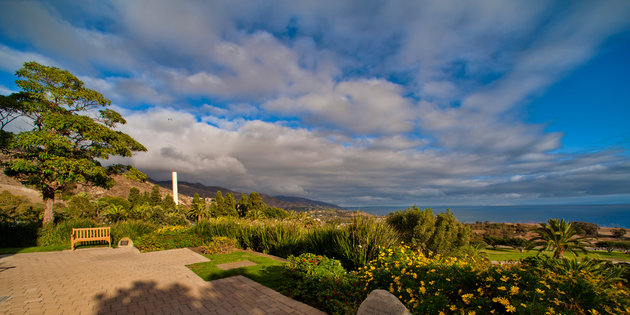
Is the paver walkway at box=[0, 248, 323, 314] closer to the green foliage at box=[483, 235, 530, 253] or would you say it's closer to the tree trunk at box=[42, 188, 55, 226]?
the tree trunk at box=[42, 188, 55, 226]

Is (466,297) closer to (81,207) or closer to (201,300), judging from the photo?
(201,300)

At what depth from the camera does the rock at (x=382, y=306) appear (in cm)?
230

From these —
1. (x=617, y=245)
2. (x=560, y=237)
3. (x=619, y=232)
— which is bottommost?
(x=617, y=245)

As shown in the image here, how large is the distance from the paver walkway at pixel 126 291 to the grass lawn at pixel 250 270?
23cm

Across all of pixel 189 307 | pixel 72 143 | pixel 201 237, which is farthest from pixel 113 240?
pixel 189 307

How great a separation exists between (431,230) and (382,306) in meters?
8.52

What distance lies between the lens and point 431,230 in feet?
32.2

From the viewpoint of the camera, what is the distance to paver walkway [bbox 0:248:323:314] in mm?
4145

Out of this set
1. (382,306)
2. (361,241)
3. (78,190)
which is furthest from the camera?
(78,190)

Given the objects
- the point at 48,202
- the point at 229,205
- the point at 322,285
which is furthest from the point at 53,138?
the point at 229,205

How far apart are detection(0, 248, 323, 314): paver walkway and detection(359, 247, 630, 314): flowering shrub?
1652mm

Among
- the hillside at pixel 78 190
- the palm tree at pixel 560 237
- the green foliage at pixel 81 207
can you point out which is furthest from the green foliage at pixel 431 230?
the hillside at pixel 78 190

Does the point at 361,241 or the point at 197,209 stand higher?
the point at 361,241

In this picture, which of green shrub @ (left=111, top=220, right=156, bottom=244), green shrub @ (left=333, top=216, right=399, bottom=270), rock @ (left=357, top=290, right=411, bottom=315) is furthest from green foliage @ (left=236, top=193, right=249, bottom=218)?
rock @ (left=357, top=290, right=411, bottom=315)
